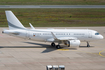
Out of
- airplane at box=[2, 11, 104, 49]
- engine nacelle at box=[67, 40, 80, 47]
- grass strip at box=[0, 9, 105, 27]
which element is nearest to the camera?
engine nacelle at box=[67, 40, 80, 47]

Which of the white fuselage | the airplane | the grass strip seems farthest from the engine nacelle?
the grass strip

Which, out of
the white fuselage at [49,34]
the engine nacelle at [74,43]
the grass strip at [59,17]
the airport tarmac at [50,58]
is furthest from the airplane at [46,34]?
the grass strip at [59,17]

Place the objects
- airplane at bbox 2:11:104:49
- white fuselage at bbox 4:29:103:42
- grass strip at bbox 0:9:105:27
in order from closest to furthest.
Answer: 1. airplane at bbox 2:11:104:49
2. white fuselage at bbox 4:29:103:42
3. grass strip at bbox 0:9:105:27

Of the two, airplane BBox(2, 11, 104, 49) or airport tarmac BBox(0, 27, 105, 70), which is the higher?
airplane BBox(2, 11, 104, 49)

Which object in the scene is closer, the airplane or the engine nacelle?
the engine nacelle

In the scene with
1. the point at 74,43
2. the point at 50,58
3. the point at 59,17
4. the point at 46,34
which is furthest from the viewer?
the point at 59,17

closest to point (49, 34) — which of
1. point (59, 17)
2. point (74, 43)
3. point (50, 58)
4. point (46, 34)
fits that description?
point (46, 34)

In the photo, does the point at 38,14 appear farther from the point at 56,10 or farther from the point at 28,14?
the point at 56,10

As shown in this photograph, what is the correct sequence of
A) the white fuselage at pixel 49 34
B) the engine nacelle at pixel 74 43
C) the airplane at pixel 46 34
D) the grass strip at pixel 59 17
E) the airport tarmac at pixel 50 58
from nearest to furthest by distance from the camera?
1. the airport tarmac at pixel 50 58
2. the engine nacelle at pixel 74 43
3. the airplane at pixel 46 34
4. the white fuselage at pixel 49 34
5. the grass strip at pixel 59 17

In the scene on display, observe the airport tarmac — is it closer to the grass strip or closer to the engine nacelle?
the engine nacelle

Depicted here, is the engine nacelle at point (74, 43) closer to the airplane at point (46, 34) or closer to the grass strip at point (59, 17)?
the airplane at point (46, 34)

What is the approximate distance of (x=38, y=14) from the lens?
84.5 meters

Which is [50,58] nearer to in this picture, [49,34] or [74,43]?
[74,43]

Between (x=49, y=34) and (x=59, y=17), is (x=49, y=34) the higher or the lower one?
the lower one
